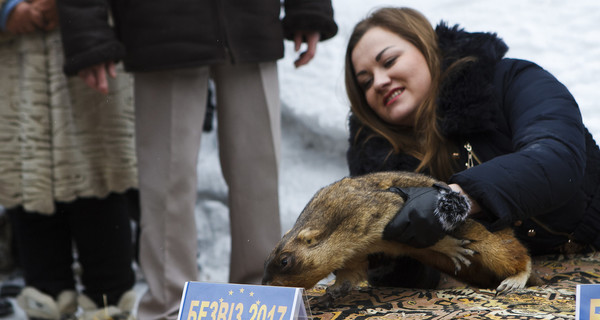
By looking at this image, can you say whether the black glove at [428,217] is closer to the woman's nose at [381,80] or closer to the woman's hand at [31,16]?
the woman's nose at [381,80]

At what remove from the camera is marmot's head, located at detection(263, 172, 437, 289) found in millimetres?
1182

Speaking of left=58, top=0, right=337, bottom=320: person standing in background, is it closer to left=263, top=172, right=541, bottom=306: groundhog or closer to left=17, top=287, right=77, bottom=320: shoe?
left=17, top=287, right=77, bottom=320: shoe

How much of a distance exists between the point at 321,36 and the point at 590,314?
4.46ft

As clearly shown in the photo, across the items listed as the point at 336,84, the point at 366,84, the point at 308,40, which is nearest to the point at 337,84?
the point at 336,84

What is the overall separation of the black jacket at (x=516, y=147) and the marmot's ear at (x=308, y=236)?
320 mm

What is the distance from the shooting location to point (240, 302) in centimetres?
100

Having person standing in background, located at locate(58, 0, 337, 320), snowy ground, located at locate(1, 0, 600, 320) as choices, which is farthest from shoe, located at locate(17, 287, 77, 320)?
person standing in background, located at locate(58, 0, 337, 320)

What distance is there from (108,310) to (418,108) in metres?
1.30

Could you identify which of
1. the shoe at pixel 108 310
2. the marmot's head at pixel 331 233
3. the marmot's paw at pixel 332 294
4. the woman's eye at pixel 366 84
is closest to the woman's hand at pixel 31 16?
the shoe at pixel 108 310

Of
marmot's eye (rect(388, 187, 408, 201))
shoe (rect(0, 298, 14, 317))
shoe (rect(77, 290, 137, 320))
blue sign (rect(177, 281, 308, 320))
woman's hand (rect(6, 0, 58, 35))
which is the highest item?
woman's hand (rect(6, 0, 58, 35))

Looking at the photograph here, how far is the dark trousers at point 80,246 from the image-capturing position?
7.19 ft

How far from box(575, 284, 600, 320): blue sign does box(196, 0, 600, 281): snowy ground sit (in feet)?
4.45

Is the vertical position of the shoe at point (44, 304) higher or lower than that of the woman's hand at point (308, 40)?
lower

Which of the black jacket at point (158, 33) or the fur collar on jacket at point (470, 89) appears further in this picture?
the black jacket at point (158, 33)
